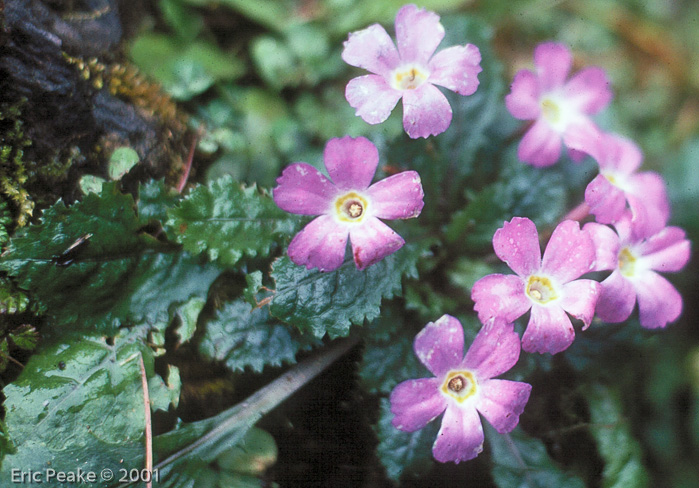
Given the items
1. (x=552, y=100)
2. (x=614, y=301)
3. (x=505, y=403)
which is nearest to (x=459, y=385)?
(x=505, y=403)

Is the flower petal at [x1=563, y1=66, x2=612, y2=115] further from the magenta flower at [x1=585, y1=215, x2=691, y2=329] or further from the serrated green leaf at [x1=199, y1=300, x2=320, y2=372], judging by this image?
the serrated green leaf at [x1=199, y1=300, x2=320, y2=372]

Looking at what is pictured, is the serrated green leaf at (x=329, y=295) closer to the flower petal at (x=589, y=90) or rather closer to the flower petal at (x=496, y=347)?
the flower petal at (x=496, y=347)

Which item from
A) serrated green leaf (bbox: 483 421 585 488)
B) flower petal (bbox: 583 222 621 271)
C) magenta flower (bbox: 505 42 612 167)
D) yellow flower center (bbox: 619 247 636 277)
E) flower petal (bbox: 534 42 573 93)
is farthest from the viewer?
flower petal (bbox: 534 42 573 93)

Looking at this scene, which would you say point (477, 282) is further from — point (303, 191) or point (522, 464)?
point (522, 464)

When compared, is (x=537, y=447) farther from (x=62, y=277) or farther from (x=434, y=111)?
(x=62, y=277)

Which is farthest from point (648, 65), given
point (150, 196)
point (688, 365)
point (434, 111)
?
point (150, 196)

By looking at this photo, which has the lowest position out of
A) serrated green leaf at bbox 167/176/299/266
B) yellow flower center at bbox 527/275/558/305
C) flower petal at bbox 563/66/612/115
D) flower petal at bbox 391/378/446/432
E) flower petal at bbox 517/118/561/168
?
flower petal at bbox 391/378/446/432

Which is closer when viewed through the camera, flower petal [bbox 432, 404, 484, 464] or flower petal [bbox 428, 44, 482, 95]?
flower petal [bbox 432, 404, 484, 464]

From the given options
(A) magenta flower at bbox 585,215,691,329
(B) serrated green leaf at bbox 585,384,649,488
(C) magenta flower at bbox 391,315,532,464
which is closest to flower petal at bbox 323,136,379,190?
(C) magenta flower at bbox 391,315,532,464

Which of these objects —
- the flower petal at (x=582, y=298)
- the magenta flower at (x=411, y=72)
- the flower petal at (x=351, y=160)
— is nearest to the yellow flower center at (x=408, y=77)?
the magenta flower at (x=411, y=72)
